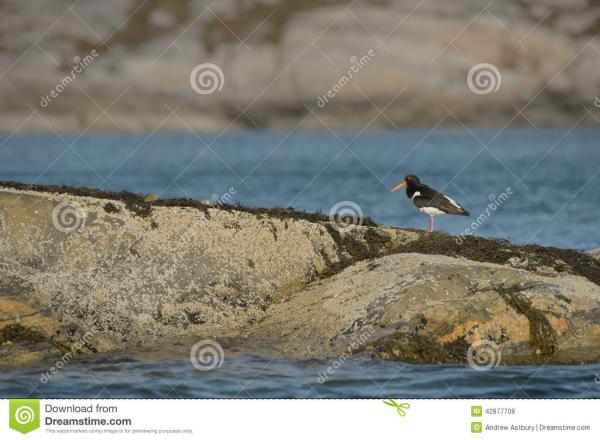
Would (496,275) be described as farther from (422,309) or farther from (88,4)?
(88,4)

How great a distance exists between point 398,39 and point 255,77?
1586 centimetres

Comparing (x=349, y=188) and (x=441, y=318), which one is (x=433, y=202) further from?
(x=349, y=188)

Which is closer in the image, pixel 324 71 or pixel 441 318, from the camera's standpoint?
pixel 441 318

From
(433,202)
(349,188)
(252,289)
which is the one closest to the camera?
(252,289)

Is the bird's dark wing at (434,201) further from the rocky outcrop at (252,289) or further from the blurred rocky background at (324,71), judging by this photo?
the blurred rocky background at (324,71)

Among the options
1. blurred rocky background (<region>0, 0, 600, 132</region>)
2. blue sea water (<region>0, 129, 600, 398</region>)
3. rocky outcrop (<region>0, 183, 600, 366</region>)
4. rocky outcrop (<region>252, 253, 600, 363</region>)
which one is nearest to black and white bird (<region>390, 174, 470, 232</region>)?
blue sea water (<region>0, 129, 600, 398</region>)

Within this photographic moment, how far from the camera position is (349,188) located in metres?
40.5

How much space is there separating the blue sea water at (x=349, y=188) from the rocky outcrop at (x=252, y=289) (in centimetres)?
34

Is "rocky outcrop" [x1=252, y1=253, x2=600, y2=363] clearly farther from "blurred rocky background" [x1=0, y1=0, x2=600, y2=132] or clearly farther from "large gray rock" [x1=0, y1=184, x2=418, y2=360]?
"blurred rocky background" [x1=0, y1=0, x2=600, y2=132]

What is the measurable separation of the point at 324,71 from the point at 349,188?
224ft

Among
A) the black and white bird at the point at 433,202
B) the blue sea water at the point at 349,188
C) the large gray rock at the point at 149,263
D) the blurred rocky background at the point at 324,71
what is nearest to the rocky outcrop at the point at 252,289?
the large gray rock at the point at 149,263

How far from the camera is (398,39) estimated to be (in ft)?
370

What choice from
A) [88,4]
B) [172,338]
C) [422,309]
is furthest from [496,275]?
[88,4]

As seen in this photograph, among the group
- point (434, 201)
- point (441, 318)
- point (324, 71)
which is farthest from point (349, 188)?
point (324, 71)
